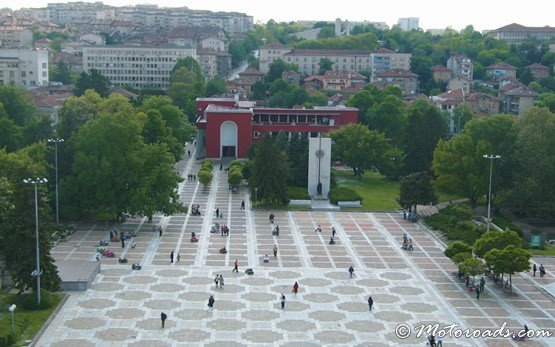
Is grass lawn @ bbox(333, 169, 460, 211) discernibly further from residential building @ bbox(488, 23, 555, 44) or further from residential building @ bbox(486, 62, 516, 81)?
residential building @ bbox(488, 23, 555, 44)

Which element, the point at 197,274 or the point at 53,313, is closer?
the point at 53,313

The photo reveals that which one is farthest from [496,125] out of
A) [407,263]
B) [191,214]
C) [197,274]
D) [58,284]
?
[58,284]

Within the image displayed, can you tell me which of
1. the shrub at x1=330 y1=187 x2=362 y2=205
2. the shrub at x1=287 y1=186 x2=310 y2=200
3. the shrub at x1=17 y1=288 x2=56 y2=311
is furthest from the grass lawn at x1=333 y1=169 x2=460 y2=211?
the shrub at x1=17 y1=288 x2=56 y2=311

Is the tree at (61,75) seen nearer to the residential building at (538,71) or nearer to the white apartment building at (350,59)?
the white apartment building at (350,59)

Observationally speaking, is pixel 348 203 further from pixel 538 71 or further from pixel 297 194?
pixel 538 71

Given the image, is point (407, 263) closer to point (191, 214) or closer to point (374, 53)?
point (191, 214)

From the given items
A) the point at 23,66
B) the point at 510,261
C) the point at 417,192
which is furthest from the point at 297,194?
the point at 23,66
